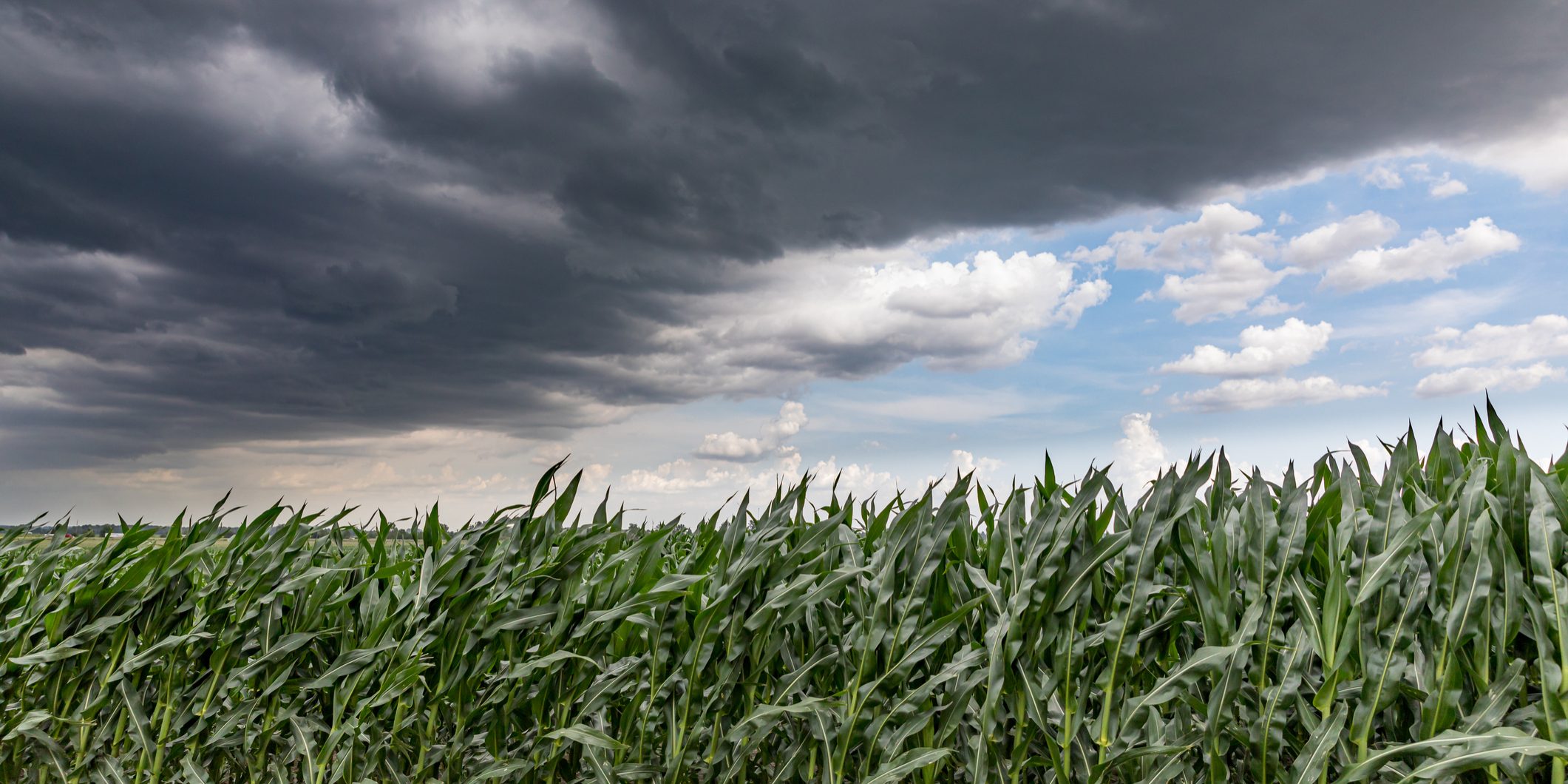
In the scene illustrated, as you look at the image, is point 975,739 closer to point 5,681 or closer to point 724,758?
Answer: point 724,758

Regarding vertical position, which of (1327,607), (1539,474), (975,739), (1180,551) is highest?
(1539,474)

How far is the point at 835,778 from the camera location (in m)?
2.68

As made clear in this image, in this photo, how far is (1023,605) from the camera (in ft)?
8.30

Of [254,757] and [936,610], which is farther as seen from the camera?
[254,757]

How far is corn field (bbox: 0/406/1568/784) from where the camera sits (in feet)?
7.82

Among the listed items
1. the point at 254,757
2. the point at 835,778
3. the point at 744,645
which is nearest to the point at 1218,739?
the point at 835,778

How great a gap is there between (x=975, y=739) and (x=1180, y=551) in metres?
0.86

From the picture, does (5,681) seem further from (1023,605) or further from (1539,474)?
(1539,474)

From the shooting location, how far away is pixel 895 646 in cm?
269

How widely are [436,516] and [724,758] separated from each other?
1646 mm

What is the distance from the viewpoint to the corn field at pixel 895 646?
2.38 meters

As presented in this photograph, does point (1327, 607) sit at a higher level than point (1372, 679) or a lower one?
higher

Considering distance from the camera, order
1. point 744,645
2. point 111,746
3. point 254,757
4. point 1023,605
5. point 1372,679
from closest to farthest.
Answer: point 1372,679, point 1023,605, point 744,645, point 254,757, point 111,746

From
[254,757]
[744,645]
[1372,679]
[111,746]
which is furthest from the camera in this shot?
[111,746]
